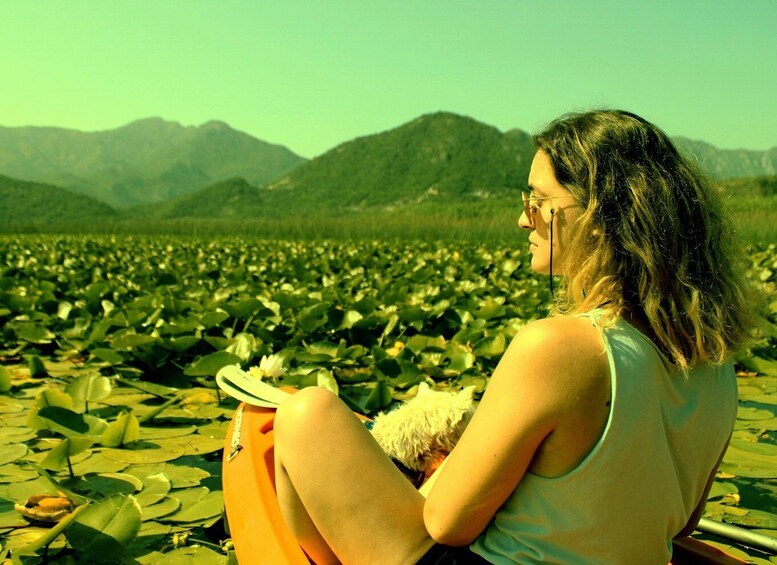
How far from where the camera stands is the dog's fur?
137cm

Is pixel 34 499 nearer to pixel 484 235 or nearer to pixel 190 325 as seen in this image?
pixel 190 325

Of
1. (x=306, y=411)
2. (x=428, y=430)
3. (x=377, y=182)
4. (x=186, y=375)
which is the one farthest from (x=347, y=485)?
(x=377, y=182)

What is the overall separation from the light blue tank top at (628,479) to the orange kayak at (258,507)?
27cm

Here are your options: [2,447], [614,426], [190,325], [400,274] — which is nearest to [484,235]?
[400,274]

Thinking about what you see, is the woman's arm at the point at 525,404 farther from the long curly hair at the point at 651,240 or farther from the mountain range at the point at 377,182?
the mountain range at the point at 377,182

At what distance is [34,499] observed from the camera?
1.70 meters

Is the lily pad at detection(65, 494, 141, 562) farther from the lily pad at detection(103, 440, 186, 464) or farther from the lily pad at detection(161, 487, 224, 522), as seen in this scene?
the lily pad at detection(103, 440, 186, 464)

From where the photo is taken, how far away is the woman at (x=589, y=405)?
3.04 feet

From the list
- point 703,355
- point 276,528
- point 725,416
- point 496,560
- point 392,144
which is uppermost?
point 392,144

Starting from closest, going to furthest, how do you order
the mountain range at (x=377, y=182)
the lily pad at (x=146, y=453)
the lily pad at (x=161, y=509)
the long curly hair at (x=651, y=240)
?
1. the long curly hair at (x=651, y=240)
2. the lily pad at (x=161, y=509)
3. the lily pad at (x=146, y=453)
4. the mountain range at (x=377, y=182)

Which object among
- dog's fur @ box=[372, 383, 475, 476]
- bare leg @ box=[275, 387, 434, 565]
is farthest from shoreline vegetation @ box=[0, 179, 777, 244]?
bare leg @ box=[275, 387, 434, 565]

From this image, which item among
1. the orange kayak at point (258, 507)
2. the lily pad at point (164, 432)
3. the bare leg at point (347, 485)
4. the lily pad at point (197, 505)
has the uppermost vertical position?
the bare leg at point (347, 485)

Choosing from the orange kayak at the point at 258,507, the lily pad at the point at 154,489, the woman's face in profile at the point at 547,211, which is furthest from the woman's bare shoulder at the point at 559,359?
the lily pad at the point at 154,489

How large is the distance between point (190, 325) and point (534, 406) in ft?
8.57
